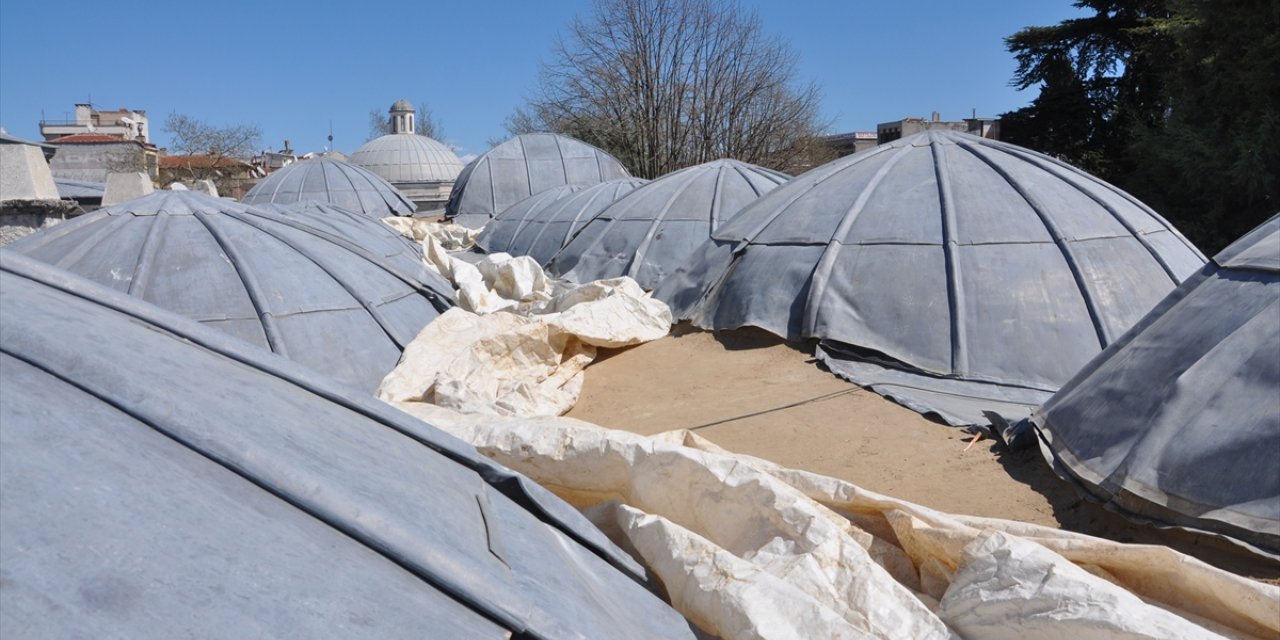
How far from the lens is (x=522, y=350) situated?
330 inches

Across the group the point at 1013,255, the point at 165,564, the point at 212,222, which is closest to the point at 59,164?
the point at 212,222

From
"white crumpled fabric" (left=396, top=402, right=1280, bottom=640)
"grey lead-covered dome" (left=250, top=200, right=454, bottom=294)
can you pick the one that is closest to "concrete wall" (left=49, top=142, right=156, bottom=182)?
"grey lead-covered dome" (left=250, top=200, right=454, bottom=294)

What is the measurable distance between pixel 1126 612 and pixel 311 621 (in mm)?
2327

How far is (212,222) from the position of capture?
9.34 meters

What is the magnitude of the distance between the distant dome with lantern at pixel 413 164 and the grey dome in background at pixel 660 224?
21.1 meters

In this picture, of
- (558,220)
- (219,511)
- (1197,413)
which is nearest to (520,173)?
(558,220)

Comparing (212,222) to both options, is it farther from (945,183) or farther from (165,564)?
(165,564)

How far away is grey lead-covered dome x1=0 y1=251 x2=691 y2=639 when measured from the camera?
1472mm

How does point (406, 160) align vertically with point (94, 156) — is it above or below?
below

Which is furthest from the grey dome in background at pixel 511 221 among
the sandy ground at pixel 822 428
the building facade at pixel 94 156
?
the building facade at pixel 94 156

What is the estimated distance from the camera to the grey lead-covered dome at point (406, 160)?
3838 centimetres

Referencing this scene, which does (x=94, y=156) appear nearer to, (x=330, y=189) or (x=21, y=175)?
(x=330, y=189)

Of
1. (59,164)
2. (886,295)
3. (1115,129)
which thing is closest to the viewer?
(886,295)

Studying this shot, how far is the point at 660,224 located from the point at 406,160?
27.1 metres
